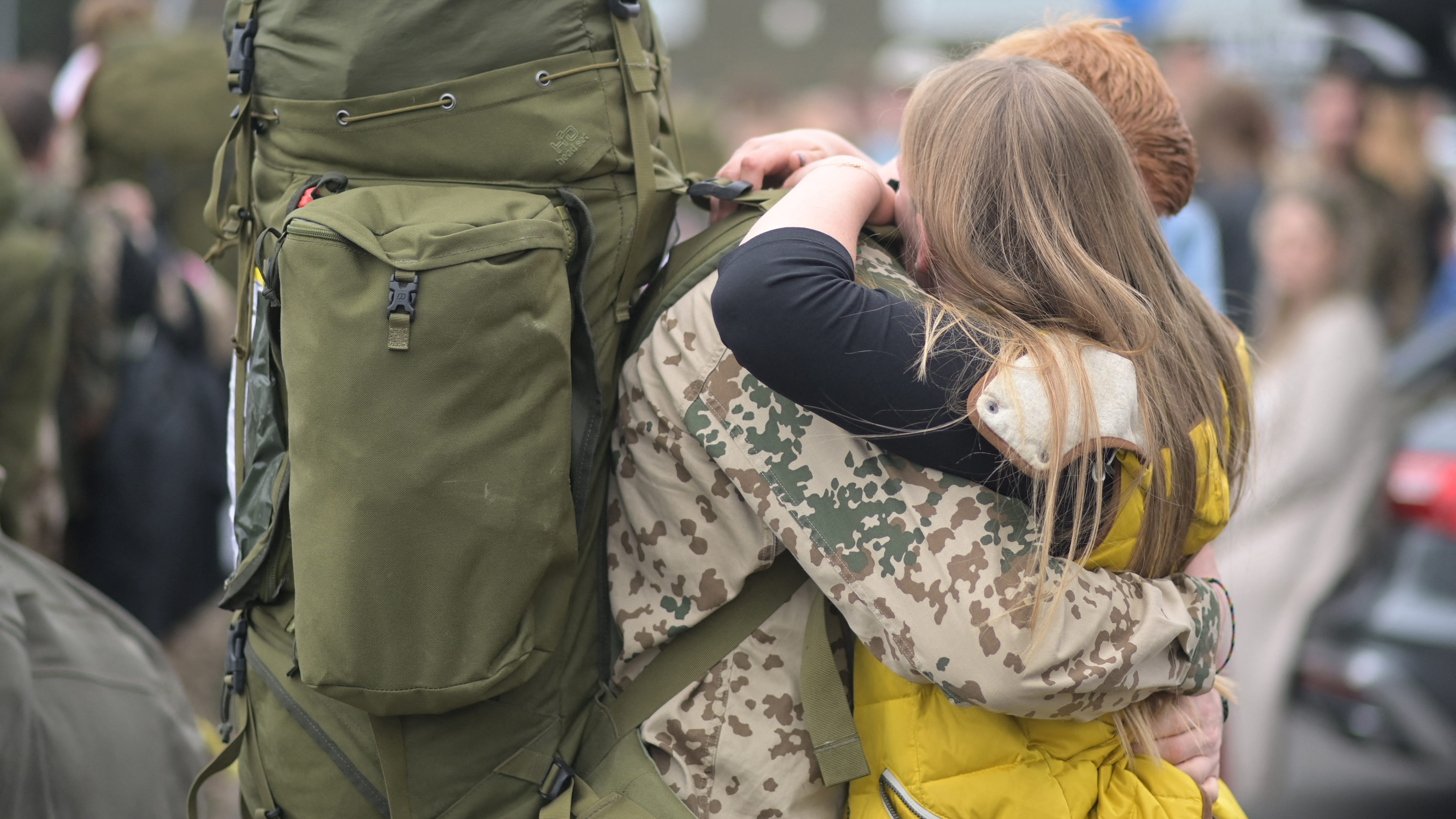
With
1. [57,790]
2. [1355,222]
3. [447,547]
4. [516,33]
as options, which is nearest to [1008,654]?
[447,547]

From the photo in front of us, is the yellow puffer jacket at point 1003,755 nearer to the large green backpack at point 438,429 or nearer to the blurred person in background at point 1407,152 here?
the large green backpack at point 438,429

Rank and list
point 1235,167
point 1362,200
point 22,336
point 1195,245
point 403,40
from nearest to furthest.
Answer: point 403,40 < point 22,336 < point 1195,245 < point 1362,200 < point 1235,167

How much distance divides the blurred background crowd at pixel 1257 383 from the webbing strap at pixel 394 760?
223 cm

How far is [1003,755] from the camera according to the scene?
1672 mm

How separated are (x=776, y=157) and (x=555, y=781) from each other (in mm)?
973

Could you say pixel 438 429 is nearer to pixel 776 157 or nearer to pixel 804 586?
pixel 804 586

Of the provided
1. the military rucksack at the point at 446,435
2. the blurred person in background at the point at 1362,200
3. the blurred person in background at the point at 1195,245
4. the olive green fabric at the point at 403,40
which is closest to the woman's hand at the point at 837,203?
the military rucksack at the point at 446,435

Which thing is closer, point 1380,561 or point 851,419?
point 851,419

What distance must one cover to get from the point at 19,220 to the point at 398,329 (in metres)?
2.77

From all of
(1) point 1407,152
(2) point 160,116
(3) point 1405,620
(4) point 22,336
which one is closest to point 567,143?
(4) point 22,336

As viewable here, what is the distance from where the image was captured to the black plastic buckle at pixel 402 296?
1.50 m

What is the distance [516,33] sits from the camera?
1650 mm

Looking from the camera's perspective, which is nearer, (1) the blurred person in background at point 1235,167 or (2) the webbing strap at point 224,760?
(2) the webbing strap at point 224,760

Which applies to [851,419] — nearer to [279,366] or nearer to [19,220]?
[279,366]
